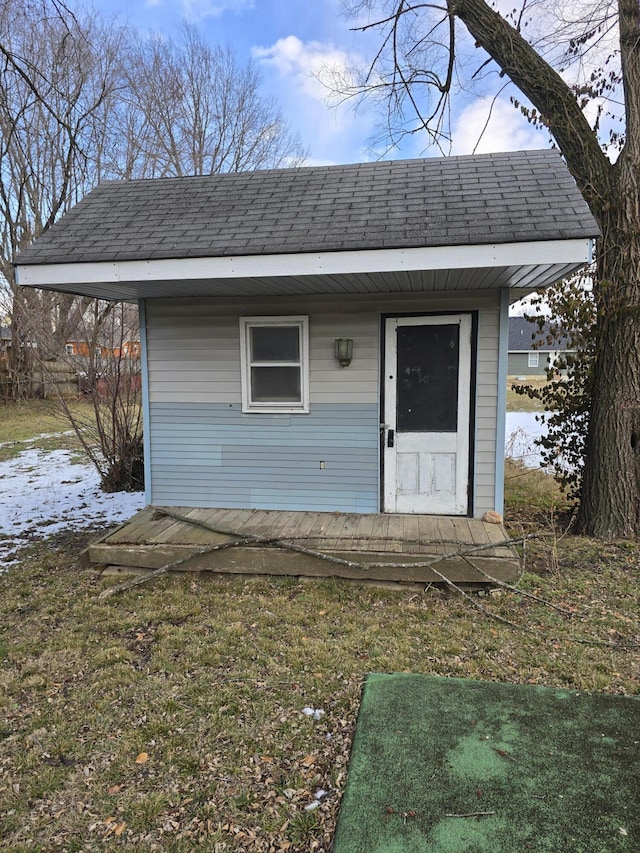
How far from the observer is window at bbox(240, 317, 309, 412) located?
4.89 metres

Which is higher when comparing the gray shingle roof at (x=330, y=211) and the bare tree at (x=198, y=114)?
the bare tree at (x=198, y=114)

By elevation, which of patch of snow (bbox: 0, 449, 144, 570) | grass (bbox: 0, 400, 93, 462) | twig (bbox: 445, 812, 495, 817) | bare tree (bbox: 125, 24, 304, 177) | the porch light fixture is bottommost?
twig (bbox: 445, 812, 495, 817)

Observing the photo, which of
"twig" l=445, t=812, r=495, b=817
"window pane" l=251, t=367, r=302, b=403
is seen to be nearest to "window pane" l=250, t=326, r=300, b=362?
"window pane" l=251, t=367, r=302, b=403

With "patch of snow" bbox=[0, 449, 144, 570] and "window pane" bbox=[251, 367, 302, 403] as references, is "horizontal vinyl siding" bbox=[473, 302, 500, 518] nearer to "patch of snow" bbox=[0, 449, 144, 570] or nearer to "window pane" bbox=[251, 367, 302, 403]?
"window pane" bbox=[251, 367, 302, 403]

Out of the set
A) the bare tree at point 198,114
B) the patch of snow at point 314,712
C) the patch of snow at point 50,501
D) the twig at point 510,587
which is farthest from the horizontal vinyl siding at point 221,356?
the bare tree at point 198,114

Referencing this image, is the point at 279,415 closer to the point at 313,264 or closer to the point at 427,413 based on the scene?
the point at 427,413

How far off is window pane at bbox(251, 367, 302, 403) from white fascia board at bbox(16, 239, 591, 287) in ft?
3.81

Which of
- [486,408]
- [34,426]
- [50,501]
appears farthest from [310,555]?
[34,426]

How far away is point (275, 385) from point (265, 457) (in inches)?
27.5

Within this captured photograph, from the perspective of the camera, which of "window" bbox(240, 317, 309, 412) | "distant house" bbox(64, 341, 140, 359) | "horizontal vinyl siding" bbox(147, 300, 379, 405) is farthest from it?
"distant house" bbox(64, 341, 140, 359)

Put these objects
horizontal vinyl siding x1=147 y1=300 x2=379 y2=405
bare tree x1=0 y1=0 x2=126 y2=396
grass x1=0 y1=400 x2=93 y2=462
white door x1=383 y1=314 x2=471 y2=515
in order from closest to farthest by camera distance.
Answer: white door x1=383 y1=314 x2=471 y2=515 < horizontal vinyl siding x1=147 y1=300 x2=379 y2=405 < grass x1=0 y1=400 x2=93 y2=462 < bare tree x1=0 y1=0 x2=126 y2=396

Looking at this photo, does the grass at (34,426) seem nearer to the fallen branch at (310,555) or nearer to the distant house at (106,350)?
the distant house at (106,350)

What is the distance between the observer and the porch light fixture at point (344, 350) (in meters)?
4.70

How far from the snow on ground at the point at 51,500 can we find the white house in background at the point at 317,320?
3.94 ft
